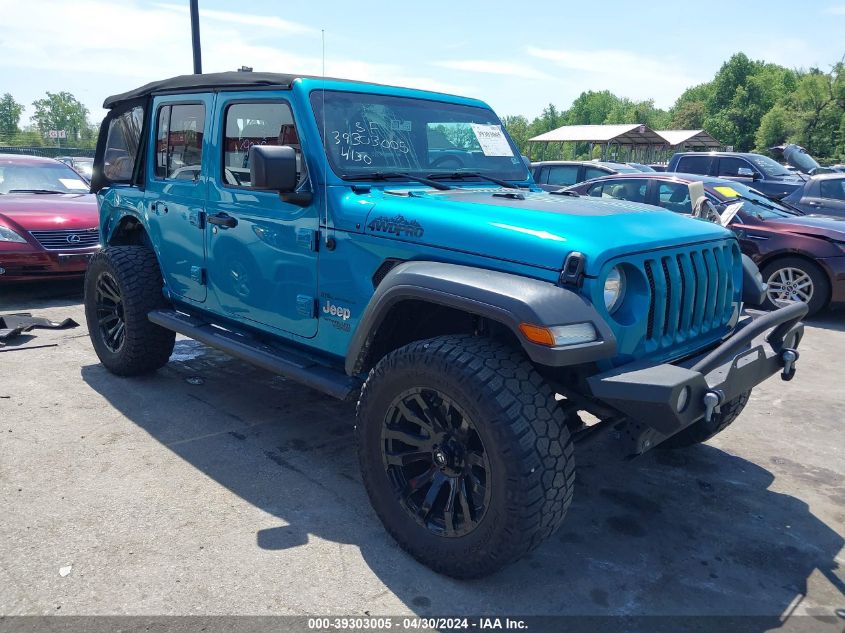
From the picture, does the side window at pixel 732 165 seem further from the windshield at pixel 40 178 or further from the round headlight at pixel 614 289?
the round headlight at pixel 614 289

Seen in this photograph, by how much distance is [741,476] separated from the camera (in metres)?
3.78

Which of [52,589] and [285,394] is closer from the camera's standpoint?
[52,589]

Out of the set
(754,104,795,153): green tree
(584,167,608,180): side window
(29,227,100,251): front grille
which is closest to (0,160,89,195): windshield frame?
(29,227,100,251): front grille

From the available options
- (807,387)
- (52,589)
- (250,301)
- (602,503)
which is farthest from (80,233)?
(807,387)

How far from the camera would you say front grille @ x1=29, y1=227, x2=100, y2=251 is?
732 cm

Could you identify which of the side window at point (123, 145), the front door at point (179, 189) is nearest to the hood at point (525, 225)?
the front door at point (179, 189)

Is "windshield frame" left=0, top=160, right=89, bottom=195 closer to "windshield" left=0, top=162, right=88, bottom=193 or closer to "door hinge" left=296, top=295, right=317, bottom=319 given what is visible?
"windshield" left=0, top=162, right=88, bottom=193

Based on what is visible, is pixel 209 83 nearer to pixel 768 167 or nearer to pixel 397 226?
pixel 397 226

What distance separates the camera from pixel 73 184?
8.93 metres

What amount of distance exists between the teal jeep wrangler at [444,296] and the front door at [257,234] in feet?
0.04

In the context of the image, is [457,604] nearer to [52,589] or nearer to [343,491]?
[343,491]

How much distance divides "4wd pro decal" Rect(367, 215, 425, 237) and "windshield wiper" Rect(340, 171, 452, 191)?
0.39 metres

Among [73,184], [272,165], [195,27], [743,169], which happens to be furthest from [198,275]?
[743,169]

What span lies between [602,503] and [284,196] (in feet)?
7.27
